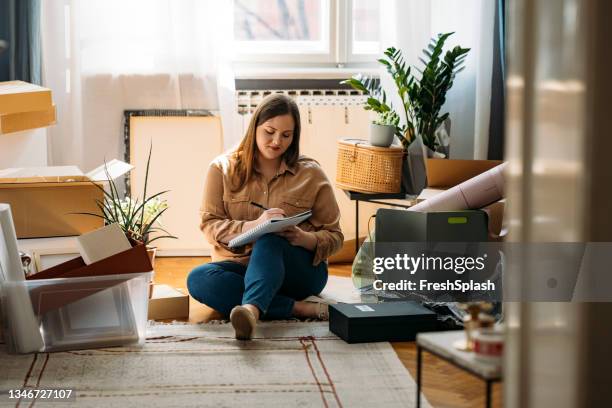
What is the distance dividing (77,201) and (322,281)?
90 cm

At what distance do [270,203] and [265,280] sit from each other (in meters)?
0.37

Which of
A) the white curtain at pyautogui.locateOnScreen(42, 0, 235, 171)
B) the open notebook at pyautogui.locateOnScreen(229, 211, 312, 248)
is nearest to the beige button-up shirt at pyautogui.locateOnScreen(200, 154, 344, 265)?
the open notebook at pyautogui.locateOnScreen(229, 211, 312, 248)

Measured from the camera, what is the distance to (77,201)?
3139 millimetres

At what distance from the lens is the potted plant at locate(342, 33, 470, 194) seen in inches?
154

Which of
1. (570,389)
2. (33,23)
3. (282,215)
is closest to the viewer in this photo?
(570,389)

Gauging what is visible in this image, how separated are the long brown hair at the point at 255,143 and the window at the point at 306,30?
1.34 metres

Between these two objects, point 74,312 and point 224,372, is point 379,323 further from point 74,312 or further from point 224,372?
point 74,312

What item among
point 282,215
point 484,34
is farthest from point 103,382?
point 484,34

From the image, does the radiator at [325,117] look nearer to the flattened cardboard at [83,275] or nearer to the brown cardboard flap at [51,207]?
the brown cardboard flap at [51,207]

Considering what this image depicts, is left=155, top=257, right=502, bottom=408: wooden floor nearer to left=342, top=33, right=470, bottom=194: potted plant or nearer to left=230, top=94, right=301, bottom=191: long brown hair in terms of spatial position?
left=230, top=94, right=301, bottom=191: long brown hair

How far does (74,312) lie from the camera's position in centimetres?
269

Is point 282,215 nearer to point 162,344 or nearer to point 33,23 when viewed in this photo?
point 162,344

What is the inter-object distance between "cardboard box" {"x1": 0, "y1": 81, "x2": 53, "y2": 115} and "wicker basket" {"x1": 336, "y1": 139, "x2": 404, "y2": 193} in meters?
1.31

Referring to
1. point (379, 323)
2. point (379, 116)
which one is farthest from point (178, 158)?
point (379, 323)
